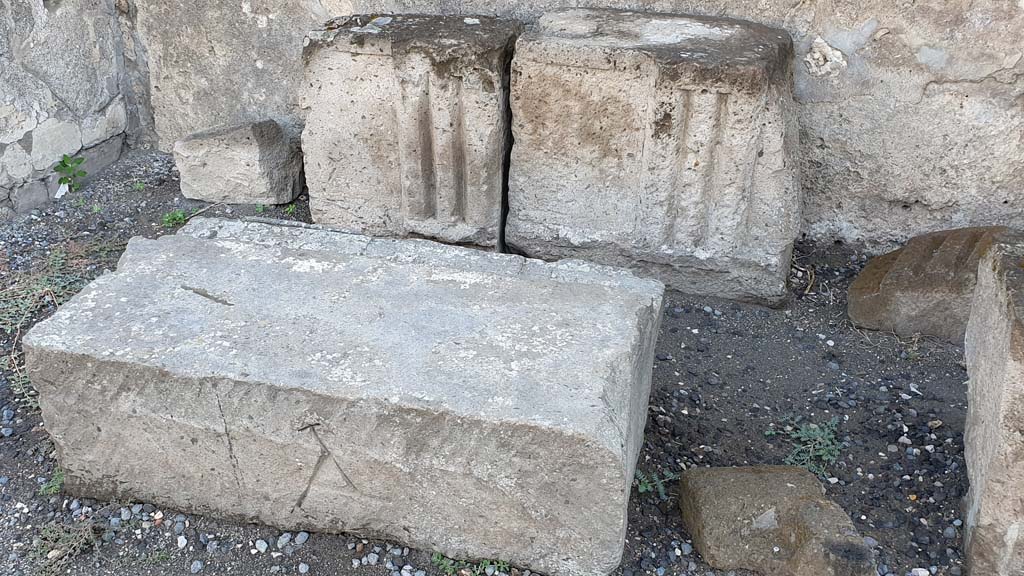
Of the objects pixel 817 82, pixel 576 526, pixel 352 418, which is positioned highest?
pixel 817 82

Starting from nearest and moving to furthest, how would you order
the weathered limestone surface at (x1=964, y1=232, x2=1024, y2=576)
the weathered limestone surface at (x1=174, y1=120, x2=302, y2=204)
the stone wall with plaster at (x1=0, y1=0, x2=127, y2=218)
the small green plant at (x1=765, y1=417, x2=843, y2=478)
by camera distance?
the weathered limestone surface at (x1=964, y1=232, x2=1024, y2=576)
the small green plant at (x1=765, y1=417, x2=843, y2=478)
the stone wall with plaster at (x1=0, y1=0, x2=127, y2=218)
the weathered limestone surface at (x1=174, y1=120, x2=302, y2=204)

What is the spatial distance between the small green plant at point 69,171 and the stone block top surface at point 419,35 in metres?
1.30

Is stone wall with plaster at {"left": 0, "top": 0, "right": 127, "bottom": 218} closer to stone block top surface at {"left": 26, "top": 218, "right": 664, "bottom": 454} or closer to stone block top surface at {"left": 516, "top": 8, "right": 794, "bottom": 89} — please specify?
stone block top surface at {"left": 26, "top": 218, "right": 664, "bottom": 454}

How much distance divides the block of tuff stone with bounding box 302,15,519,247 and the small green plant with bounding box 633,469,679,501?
119 cm

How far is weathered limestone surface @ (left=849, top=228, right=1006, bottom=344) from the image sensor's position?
117 inches

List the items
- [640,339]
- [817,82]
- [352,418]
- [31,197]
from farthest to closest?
1. [31,197]
2. [817,82]
3. [640,339]
4. [352,418]

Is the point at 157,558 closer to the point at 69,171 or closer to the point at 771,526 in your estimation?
the point at 771,526

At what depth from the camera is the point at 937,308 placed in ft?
9.91

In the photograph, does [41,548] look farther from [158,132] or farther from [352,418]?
[158,132]

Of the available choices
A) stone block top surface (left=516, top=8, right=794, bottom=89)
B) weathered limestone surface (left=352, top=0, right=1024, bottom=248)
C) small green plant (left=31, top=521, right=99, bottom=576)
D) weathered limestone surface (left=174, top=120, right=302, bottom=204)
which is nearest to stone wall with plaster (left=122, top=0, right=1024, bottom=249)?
weathered limestone surface (left=352, top=0, right=1024, bottom=248)

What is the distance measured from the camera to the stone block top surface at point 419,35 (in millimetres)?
3080

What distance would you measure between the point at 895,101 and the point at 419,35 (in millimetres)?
1598

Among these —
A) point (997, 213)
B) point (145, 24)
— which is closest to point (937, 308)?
point (997, 213)

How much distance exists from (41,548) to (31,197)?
1.94 meters
